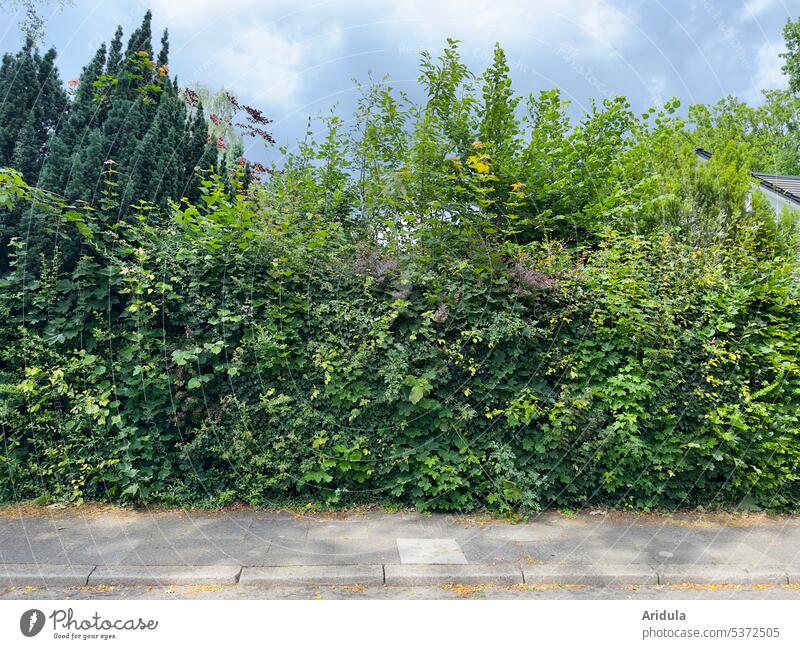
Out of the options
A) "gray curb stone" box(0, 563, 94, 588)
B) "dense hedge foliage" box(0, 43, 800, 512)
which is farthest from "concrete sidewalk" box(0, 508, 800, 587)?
"dense hedge foliage" box(0, 43, 800, 512)

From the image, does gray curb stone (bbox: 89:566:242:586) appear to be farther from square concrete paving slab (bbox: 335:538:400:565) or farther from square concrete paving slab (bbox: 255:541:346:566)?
square concrete paving slab (bbox: 335:538:400:565)

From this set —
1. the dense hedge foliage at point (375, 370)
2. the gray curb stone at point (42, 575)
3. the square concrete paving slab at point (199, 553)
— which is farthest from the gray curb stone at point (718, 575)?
the gray curb stone at point (42, 575)

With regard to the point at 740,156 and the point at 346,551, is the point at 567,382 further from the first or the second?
the point at 740,156

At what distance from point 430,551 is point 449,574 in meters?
0.43

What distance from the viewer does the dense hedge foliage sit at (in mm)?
5668

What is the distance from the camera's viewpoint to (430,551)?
4.79m

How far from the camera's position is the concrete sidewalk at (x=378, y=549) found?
429 centimetres

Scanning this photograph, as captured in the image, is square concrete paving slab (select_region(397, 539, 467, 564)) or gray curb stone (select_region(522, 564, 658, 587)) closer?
gray curb stone (select_region(522, 564, 658, 587))

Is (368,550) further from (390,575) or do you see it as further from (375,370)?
(375,370)

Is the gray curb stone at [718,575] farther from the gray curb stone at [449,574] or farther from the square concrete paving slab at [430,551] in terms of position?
the square concrete paving slab at [430,551]

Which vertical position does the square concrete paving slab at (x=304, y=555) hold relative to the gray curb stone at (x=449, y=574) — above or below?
above

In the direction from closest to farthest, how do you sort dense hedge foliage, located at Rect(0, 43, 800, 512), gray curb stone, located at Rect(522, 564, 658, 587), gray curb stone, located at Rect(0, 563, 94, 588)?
1. gray curb stone, located at Rect(0, 563, 94, 588)
2. gray curb stone, located at Rect(522, 564, 658, 587)
3. dense hedge foliage, located at Rect(0, 43, 800, 512)

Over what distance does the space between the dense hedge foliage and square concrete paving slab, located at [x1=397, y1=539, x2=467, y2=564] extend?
77 centimetres

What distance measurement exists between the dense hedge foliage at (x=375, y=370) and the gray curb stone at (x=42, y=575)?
1.40 meters
